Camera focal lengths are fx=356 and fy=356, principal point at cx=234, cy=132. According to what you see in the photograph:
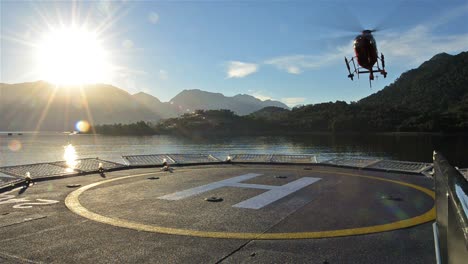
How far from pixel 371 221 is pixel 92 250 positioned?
25.5 ft

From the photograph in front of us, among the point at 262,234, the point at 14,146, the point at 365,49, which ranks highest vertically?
the point at 365,49

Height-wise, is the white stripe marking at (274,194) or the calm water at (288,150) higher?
the white stripe marking at (274,194)

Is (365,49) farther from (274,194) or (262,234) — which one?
(262,234)

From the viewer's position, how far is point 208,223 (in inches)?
416

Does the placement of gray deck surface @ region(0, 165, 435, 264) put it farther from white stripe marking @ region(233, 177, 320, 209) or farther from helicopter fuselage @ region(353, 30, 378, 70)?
helicopter fuselage @ region(353, 30, 378, 70)

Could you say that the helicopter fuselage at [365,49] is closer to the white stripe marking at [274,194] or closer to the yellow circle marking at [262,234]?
the white stripe marking at [274,194]

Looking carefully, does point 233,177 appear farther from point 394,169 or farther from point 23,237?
point 23,237

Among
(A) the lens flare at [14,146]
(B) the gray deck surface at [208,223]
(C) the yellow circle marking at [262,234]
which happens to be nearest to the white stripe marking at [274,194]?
(B) the gray deck surface at [208,223]

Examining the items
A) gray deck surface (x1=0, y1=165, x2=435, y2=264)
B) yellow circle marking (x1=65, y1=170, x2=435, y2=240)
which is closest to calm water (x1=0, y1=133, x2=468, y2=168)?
gray deck surface (x1=0, y1=165, x2=435, y2=264)

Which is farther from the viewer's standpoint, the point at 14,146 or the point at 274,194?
the point at 14,146

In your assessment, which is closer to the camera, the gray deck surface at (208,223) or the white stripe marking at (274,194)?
the gray deck surface at (208,223)

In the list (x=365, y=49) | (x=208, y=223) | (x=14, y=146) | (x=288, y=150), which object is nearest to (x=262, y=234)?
(x=208, y=223)

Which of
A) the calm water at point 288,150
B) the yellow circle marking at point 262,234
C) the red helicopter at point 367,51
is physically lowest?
the calm water at point 288,150

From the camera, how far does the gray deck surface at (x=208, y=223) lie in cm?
795
